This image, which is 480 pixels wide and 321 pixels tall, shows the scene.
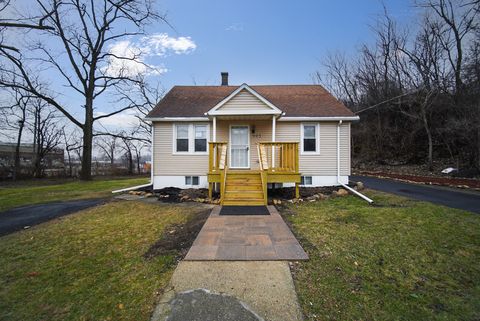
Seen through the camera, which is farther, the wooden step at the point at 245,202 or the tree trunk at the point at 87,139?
the tree trunk at the point at 87,139

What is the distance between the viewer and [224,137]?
1028 cm

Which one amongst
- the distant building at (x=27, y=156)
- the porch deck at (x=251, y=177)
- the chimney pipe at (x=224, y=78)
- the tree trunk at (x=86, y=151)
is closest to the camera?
the porch deck at (x=251, y=177)

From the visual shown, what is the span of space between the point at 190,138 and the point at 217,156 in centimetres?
202

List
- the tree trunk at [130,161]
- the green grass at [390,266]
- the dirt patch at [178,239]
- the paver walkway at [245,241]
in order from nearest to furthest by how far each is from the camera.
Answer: the green grass at [390,266] → the paver walkway at [245,241] → the dirt patch at [178,239] → the tree trunk at [130,161]

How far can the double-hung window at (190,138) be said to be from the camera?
33.1 ft

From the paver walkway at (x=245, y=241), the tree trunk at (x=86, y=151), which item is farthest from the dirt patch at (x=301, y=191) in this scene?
the tree trunk at (x=86, y=151)

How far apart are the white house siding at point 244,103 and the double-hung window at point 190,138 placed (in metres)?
1.54

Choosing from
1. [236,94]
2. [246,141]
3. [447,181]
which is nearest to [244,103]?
[236,94]

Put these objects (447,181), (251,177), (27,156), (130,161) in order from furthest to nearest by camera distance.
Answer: (130,161) → (27,156) → (447,181) → (251,177)

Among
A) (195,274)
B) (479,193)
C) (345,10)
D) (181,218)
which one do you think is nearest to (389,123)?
(345,10)

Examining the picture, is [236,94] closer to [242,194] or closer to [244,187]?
[244,187]

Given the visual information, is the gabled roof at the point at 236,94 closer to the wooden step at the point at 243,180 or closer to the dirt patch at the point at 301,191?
the wooden step at the point at 243,180

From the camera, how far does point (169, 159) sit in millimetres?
10117

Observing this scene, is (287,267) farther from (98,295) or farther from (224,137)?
(224,137)
